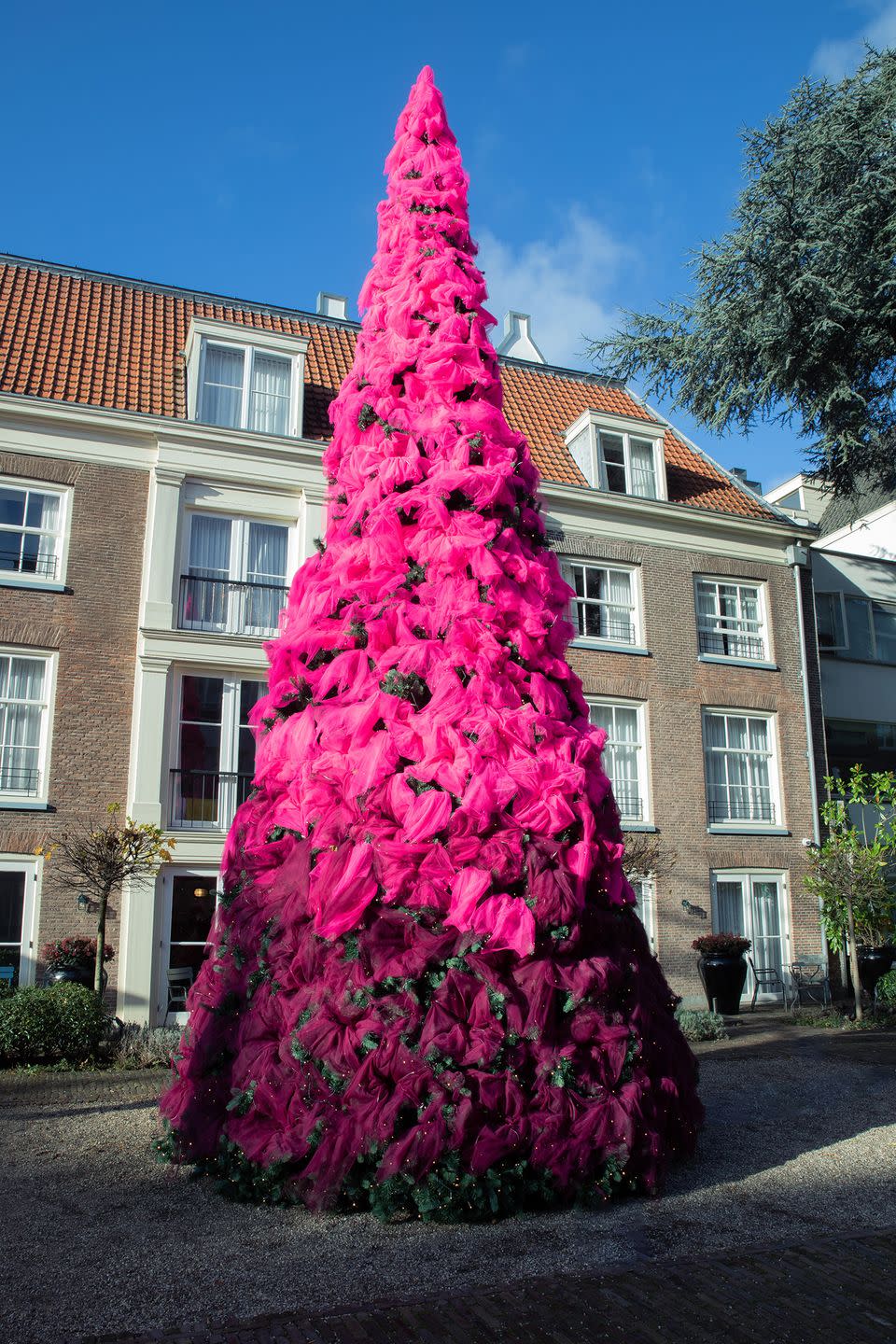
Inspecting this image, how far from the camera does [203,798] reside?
53.0 ft

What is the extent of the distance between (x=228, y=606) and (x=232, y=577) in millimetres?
551

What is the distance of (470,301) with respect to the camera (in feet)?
24.2

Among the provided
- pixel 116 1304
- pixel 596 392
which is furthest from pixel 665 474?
pixel 116 1304

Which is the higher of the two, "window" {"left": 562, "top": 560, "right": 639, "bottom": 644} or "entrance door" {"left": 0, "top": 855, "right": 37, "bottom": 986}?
"window" {"left": 562, "top": 560, "right": 639, "bottom": 644}

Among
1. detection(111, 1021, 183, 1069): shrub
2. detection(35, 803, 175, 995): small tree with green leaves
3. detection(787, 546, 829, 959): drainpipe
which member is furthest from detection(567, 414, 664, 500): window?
detection(111, 1021, 183, 1069): shrub

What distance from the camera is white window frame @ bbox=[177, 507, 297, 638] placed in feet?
55.3

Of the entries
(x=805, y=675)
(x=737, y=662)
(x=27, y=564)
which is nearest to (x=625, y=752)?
(x=737, y=662)

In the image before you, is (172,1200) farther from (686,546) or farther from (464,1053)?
(686,546)

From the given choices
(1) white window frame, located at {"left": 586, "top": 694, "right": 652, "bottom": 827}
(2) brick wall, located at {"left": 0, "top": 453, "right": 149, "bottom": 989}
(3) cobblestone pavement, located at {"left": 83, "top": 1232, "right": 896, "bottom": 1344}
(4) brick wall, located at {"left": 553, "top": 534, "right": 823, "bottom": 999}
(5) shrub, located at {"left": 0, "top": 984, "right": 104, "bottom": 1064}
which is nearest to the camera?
(3) cobblestone pavement, located at {"left": 83, "top": 1232, "right": 896, "bottom": 1344}

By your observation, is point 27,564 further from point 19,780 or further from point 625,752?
point 625,752

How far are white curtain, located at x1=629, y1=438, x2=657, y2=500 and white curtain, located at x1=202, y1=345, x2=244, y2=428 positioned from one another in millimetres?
8325

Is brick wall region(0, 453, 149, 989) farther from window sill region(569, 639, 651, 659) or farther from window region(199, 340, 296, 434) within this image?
window sill region(569, 639, 651, 659)

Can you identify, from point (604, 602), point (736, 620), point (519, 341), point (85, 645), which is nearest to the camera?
point (85, 645)

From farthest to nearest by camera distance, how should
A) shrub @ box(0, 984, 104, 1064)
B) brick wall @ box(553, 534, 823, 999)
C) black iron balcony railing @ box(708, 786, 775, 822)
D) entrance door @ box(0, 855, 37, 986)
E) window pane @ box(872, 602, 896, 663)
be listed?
window pane @ box(872, 602, 896, 663) → black iron balcony railing @ box(708, 786, 775, 822) → brick wall @ box(553, 534, 823, 999) → entrance door @ box(0, 855, 37, 986) → shrub @ box(0, 984, 104, 1064)
